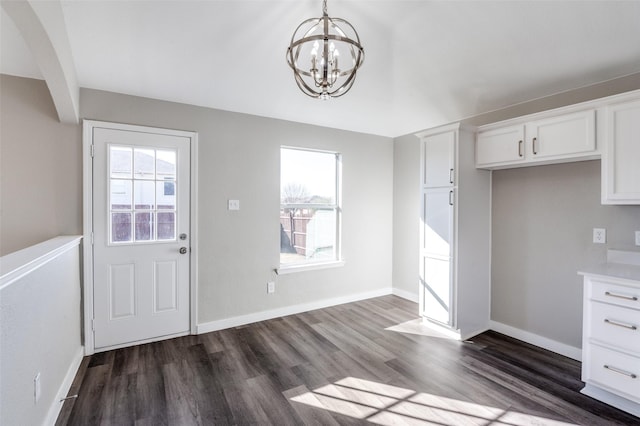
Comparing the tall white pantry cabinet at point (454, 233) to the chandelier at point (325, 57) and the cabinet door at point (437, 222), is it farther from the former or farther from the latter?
the chandelier at point (325, 57)

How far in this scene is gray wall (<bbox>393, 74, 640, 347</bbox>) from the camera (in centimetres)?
258

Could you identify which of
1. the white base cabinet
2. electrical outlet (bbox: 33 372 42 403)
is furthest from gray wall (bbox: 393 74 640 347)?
electrical outlet (bbox: 33 372 42 403)

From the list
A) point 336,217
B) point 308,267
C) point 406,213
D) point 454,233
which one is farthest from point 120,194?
point 406,213

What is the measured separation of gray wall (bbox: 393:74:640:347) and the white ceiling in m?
0.52

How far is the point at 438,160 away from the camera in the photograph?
324 cm

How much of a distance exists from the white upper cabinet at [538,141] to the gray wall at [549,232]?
0.29 metres

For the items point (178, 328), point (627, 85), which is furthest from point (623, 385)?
point (178, 328)

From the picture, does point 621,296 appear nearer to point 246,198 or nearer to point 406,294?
point 406,294

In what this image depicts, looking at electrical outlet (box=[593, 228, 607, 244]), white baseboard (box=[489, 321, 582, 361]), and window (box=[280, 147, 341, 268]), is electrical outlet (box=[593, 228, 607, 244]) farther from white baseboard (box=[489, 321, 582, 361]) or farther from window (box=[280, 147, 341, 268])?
window (box=[280, 147, 341, 268])

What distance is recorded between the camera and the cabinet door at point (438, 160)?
3105 millimetres

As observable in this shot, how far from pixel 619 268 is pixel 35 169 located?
474 cm

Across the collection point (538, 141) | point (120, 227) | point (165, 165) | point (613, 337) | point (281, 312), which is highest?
point (538, 141)

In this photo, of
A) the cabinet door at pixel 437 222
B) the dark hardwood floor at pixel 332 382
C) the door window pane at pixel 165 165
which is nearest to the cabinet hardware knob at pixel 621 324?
the dark hardwood floor at pixel 332 382

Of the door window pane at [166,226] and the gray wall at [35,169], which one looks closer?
the gray wall at [35,169]
